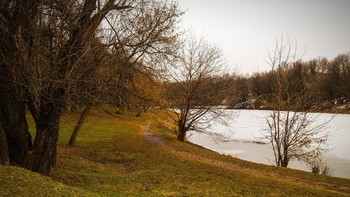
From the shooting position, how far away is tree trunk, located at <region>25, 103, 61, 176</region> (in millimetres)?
9852

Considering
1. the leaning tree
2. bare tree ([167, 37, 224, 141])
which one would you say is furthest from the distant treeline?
the leaning tree

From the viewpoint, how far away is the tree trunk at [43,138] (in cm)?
985

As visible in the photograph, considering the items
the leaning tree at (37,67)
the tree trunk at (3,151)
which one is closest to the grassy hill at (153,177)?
the tree trunk at (3,151)

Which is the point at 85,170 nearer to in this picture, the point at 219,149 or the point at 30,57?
the point at 30,57

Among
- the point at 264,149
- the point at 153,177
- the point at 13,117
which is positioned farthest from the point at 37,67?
the point at 264,149

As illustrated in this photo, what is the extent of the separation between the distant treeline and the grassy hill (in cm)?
737

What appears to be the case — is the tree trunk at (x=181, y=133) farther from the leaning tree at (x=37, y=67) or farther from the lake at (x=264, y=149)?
the leaning tree at (x=37, y=67)

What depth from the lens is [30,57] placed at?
8.76m

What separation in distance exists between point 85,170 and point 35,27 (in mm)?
6703

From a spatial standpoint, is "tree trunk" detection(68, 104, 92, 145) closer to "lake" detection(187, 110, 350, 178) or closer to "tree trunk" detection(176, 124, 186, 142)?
"tree trunk" detection(176, 124, 186, 142)

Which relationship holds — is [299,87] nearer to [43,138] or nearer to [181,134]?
[181,134]

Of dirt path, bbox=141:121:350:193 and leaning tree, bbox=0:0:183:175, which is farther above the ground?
leaning tree, bbox=0:0:183:175

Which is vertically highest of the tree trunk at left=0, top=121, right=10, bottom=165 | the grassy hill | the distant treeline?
the distant treeline

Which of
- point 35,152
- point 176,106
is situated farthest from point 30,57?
point 176,106
